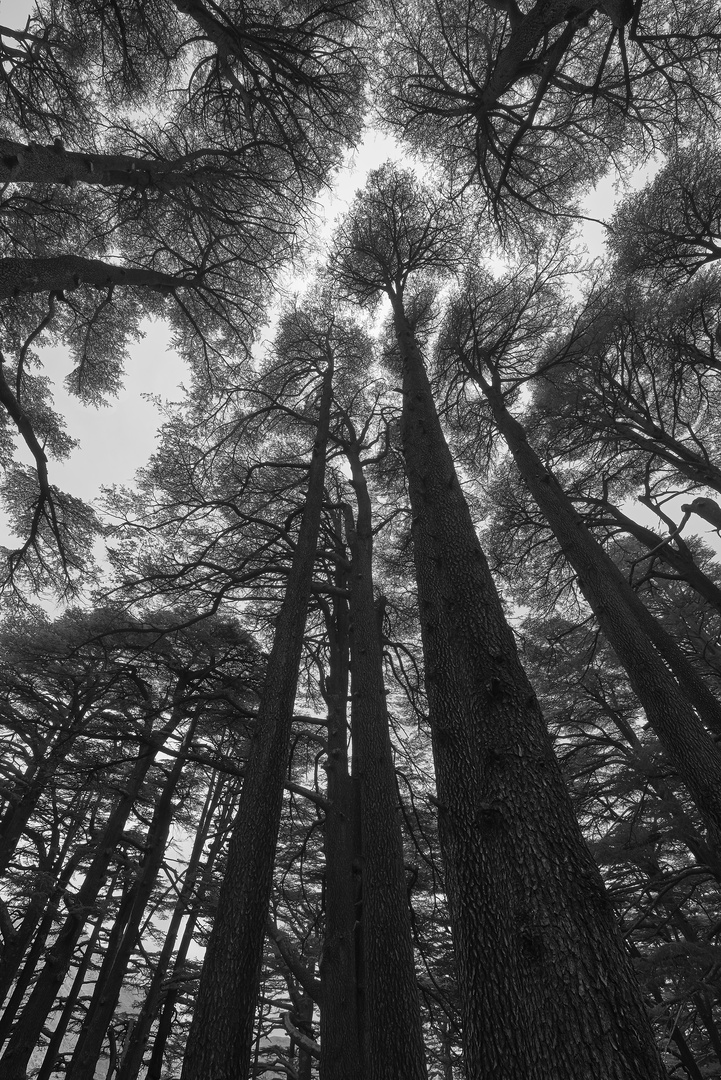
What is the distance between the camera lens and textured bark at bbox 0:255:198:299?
461 cm

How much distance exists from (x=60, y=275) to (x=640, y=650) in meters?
7.63

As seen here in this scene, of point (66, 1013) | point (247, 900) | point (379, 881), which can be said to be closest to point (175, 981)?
point (66, 1013)

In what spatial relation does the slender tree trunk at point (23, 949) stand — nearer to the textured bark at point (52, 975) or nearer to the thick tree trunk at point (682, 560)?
the textured bark at point (52, 975)

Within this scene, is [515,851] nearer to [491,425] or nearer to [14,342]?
[491,425]

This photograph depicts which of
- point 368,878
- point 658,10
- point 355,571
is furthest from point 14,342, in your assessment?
point 658,10

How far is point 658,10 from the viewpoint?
20.7 ft

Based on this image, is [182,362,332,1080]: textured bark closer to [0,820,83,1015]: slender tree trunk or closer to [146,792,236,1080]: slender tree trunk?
[0,820,83,1015]: slender tree trunk

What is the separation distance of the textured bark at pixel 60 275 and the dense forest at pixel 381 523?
0.05 meters

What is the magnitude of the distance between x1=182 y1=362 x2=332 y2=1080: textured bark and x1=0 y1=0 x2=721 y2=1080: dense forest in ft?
0.07

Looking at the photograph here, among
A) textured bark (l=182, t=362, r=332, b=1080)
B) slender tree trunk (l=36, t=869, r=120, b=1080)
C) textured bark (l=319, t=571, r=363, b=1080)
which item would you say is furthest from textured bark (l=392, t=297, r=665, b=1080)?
slender tree trunk (l=36, t=869, r=120, b=1080)

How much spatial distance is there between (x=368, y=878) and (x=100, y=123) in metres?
9.82

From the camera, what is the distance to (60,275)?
202 inches

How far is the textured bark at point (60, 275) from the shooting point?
4609 millimetres

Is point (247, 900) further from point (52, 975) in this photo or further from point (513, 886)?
point (52, 975)
